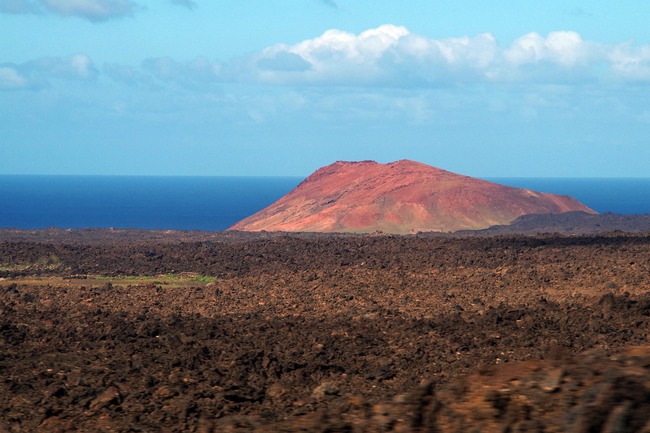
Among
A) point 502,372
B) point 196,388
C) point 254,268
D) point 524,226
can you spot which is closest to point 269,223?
point 524,226

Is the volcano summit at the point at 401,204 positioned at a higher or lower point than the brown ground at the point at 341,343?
higher

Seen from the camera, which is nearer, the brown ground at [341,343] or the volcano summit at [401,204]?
the brown ground at [341,343]

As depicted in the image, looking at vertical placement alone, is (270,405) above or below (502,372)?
below

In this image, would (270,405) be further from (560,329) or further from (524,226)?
(524,226)

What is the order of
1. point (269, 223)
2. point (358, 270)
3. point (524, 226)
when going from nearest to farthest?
1. point (358, 270)
2. point (524, 226)
3. point (269, 223)

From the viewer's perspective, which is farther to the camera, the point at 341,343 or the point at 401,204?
the point at 401,204
